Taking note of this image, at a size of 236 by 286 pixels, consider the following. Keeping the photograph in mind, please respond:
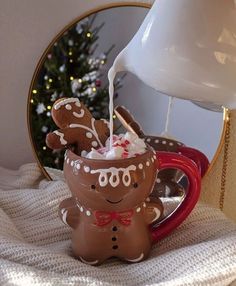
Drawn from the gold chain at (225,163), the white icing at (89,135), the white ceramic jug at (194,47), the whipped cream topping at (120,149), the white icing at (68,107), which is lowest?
the gold chain at (225,163)

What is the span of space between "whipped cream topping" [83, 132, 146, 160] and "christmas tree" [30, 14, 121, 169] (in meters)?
0.18

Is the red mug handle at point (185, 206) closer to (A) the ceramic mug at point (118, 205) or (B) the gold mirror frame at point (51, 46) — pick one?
(A) the ceramic mug at point (118, 205)

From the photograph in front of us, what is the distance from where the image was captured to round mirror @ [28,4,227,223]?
2.41 ft

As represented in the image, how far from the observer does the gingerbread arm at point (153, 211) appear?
22.9 inches

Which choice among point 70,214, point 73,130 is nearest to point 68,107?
point 73,130

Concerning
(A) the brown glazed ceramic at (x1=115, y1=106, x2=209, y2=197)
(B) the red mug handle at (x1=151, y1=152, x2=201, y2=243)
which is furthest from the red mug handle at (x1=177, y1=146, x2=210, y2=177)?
(B) the red mug handle at (x1=151, y1=152, x2=201, y2=243)

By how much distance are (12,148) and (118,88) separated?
23cm

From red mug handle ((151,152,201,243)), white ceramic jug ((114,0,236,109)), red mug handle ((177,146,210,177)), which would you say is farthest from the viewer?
red mug handle ((177,146,210,177))

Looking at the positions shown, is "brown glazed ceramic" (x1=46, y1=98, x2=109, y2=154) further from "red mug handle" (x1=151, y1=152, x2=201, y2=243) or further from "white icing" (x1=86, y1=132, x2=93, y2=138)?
"red mug handle" (x1=151, y1=152, x2=201, y2=243)

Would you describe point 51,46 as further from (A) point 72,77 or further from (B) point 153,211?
(B) point 153,211

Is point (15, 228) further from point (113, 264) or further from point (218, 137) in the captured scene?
point (218, 137)

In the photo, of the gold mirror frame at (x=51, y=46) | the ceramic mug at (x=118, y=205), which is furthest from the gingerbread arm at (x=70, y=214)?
the gold mirror frame at (x=51, y=46)

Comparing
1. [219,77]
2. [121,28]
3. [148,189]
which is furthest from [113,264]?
[121,28]

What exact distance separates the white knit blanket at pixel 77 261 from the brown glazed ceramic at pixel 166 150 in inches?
2.4
